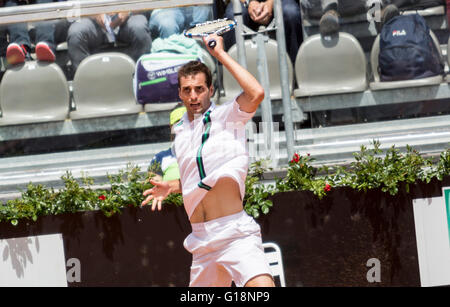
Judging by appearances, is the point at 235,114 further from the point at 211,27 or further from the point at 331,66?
the point at 331,66

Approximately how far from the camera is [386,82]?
5473 millimetres

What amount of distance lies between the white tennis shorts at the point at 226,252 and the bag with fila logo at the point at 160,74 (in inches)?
73.4

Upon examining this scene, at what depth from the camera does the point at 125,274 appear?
5000 millimetres

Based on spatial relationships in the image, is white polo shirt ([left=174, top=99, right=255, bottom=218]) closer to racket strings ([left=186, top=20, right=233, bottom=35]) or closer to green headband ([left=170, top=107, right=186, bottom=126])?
racket strings ([left=186, top=20, right=233, bottom=35])

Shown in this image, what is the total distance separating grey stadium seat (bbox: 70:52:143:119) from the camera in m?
5.64

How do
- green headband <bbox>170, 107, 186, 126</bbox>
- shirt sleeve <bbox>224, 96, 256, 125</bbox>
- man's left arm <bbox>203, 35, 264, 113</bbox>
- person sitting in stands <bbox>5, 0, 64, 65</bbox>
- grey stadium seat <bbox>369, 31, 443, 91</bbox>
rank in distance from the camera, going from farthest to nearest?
person sitting in stands <bbox>5, 0, 64, 65</bbox> → grey stadium seat <bbox>369, 31, 443, 91</bbox> → green headband <bbox>170, 107, 186, 126</bbox> → shirt sleeve <bbox>224, 96, 256, 125</bbox> → man's left arm <bbox>203, 35, 264, 113</bbox>

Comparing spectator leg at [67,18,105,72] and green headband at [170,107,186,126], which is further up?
spectator leg at [67,18,105,72]

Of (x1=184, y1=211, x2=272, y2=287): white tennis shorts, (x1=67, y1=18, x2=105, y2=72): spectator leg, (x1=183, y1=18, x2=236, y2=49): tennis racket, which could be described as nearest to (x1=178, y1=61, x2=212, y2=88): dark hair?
(x1=183, y1=18, x2=236, y2=49): tennis racket

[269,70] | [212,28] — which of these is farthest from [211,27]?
[269,70]

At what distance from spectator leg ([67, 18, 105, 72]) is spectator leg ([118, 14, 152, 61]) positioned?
17 cm

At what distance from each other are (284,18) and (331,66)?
50 centimetres
